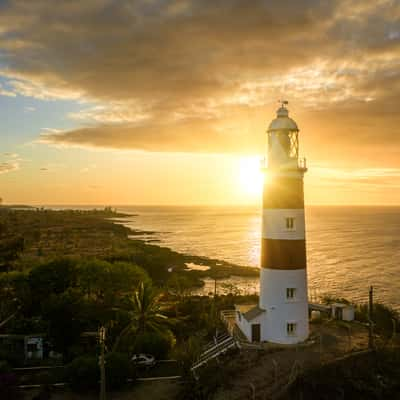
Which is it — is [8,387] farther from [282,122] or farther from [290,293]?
[282,122]

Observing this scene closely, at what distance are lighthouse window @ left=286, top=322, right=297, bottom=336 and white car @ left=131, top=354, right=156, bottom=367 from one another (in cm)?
801

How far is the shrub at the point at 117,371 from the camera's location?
2088 cm

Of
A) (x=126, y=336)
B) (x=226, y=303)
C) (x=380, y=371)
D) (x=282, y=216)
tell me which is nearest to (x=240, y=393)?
(x=380, y=371)

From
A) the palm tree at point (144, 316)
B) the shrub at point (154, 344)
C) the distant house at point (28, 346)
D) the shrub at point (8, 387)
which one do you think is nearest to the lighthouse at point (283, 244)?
the shrub at point (154, 344)

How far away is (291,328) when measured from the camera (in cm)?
2338

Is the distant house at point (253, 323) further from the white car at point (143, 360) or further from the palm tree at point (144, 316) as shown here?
the palm tree at point (144, 316)

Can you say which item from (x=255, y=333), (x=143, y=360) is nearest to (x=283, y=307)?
(x=255, y=333)

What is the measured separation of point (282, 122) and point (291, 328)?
37.4ft

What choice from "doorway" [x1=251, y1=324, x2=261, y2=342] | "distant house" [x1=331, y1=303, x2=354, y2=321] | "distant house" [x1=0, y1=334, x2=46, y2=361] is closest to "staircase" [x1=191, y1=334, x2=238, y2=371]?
"doorway" [x1=251, y1=324, x2=261, y2=342]

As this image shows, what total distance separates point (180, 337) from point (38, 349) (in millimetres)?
9369

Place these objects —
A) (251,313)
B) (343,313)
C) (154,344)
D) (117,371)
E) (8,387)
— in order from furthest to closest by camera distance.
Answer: (343,313) < (154,344) < (251,313) < (117,371) < (8,387)

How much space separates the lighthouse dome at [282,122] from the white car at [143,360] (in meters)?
14.9

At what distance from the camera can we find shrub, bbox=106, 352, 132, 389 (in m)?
20.9

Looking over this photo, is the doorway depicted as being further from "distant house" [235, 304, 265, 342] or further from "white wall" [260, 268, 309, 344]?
"white wall" [260, 268, 309, 344]
